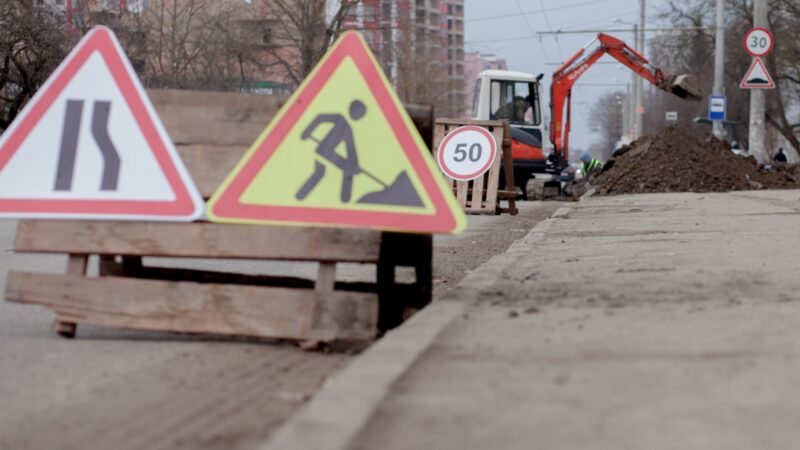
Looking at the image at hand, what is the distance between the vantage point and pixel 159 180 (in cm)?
615

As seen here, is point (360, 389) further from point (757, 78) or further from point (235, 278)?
point (757, 78)

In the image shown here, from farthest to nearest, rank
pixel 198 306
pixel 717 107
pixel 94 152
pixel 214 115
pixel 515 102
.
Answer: pixel 717 107, pixel 515 102, pixel 214 115, pixel 94 152, pixel 198 306

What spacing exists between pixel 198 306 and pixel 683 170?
1062 inches

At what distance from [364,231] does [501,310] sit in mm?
868

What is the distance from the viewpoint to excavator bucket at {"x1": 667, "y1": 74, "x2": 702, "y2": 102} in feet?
111

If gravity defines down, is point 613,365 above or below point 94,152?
below

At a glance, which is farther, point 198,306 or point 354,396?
point 198,306

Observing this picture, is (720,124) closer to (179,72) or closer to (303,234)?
(179,72)

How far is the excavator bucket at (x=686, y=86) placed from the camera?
33688mm

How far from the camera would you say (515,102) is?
34.4 meters

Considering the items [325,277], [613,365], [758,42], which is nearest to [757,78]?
[758,42]

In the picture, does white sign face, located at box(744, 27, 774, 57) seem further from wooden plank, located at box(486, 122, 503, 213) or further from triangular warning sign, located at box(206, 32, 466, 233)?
triangular warning sign, located at box(206, 32, 466, 233)

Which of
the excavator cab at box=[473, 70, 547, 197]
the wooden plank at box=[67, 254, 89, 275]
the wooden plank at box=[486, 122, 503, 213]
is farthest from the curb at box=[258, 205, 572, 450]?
the excavator cab at box=[473, 70, 547, 197]

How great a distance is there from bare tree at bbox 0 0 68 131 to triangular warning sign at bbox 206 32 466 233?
112 ft
